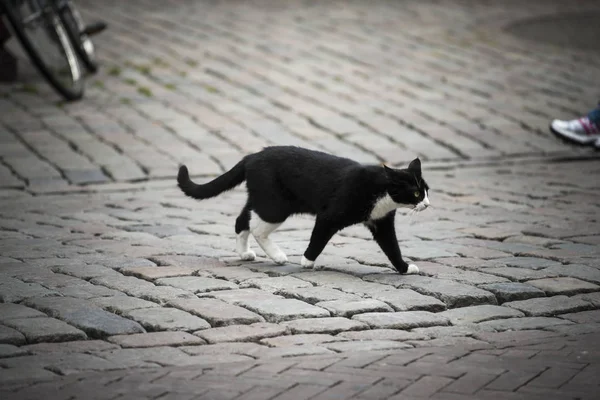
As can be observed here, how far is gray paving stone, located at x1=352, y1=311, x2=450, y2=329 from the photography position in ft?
14.2

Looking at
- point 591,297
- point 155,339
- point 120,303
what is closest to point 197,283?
point 120,303

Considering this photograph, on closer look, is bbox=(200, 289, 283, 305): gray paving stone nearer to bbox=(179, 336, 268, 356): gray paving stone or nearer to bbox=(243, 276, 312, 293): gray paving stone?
bbox=(243, 276, 312, 293): gray paving stone

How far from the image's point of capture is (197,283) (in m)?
4.89

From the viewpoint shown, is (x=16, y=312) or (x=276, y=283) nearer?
(x=16, y=312)

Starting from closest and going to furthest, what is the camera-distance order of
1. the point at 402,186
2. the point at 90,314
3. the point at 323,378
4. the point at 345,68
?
1. the point at 323,378
2. the point at 90,314
3. the point at 402,186
4. the point at 345,68

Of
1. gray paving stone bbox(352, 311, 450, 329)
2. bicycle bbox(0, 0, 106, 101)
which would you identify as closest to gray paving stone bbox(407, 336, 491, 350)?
gray paving stone bbox(352, 311, 450, 329)

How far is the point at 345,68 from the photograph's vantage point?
10836mm

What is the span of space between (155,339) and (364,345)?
0.83 m

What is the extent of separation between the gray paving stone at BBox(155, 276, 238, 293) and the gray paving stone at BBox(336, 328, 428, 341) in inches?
32.4

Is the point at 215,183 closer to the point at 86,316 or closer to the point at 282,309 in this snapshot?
the point at 282,309

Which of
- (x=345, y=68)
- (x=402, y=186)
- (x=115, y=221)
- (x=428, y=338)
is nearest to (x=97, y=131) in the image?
(x=115, y=221)

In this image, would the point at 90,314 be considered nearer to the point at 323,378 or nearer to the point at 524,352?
the point at 323,378

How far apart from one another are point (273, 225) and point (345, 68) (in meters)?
5.77

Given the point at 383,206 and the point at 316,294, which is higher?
the point at 383,206
